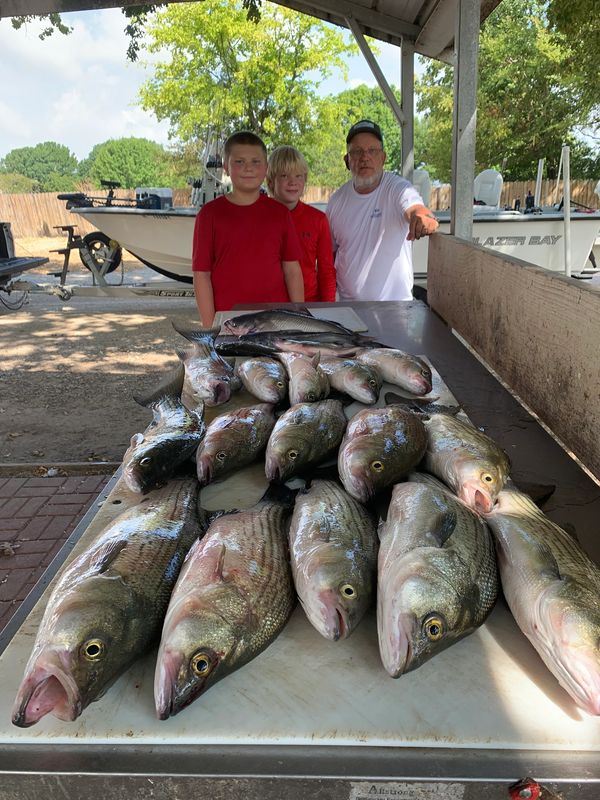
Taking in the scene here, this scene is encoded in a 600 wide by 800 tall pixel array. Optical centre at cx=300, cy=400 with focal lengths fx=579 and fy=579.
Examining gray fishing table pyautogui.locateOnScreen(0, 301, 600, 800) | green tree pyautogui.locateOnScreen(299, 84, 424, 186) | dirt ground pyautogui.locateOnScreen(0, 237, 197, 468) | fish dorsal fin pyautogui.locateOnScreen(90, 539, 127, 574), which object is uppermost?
green tree pyautogui.locateOnScreen(299, 84, 424, 186)

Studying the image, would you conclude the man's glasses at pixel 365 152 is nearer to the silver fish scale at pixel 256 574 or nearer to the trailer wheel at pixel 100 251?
the silver fish scale at pixel 256 574

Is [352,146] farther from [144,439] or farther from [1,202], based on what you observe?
[1,202]

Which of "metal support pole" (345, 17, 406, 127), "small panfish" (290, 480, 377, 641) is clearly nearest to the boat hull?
"metal support pole" (345, 17, 406, 127)

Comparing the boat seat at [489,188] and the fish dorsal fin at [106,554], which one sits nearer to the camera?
the fish dorsal fin at [106,554]

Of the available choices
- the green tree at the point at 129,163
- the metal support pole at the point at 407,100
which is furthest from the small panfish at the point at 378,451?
the green tree at the point at 129,163

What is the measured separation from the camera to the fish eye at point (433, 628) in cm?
113

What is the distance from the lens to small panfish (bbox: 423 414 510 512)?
163 centimetres

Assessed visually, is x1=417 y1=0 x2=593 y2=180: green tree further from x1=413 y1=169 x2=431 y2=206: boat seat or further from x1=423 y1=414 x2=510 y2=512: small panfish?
x1=423 y1=414 x2=510 y2=512: small panfish

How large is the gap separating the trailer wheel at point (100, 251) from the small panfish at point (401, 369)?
1259 cm

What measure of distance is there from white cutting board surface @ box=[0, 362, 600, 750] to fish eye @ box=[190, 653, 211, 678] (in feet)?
0.21

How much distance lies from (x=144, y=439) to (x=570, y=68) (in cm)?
1567

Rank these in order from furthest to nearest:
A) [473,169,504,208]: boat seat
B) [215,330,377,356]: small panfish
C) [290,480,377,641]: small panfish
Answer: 1. [473,169,504,208]: boat seat
2. [215,330,377,356]: small panfish
3. [290,480,377,641]: small panfish

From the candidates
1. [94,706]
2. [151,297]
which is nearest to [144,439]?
[94,706]

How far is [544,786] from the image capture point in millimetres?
981
